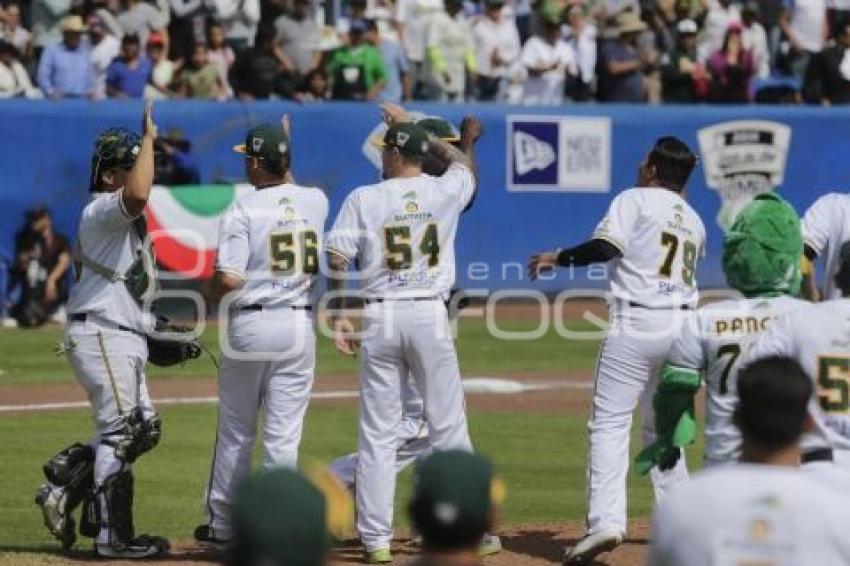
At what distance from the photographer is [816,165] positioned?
83.4ft

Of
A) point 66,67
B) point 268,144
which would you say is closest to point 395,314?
point 268,144

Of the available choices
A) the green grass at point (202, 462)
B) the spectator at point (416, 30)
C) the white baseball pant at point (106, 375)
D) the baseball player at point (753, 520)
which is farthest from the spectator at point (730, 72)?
the baseball player at point (753, 520)

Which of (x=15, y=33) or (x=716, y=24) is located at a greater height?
(x=716, y=24)

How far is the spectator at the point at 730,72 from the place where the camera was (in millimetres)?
26031

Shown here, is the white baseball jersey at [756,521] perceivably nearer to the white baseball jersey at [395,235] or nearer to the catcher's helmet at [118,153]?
the white baseball jersey at [395,235]

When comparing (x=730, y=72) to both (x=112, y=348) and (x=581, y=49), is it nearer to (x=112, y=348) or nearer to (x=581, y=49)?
(x=581, y=49)

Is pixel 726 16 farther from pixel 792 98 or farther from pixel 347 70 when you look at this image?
pixel 347 70

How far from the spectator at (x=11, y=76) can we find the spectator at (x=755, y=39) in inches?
383

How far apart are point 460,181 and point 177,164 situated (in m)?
11.9

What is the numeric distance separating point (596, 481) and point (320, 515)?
5994 mm

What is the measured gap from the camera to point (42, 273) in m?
21.4

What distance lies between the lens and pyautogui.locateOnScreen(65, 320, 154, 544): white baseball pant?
1024cm

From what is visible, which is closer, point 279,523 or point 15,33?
point 279,523

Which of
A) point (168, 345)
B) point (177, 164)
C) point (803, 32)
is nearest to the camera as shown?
point (168, 345)
